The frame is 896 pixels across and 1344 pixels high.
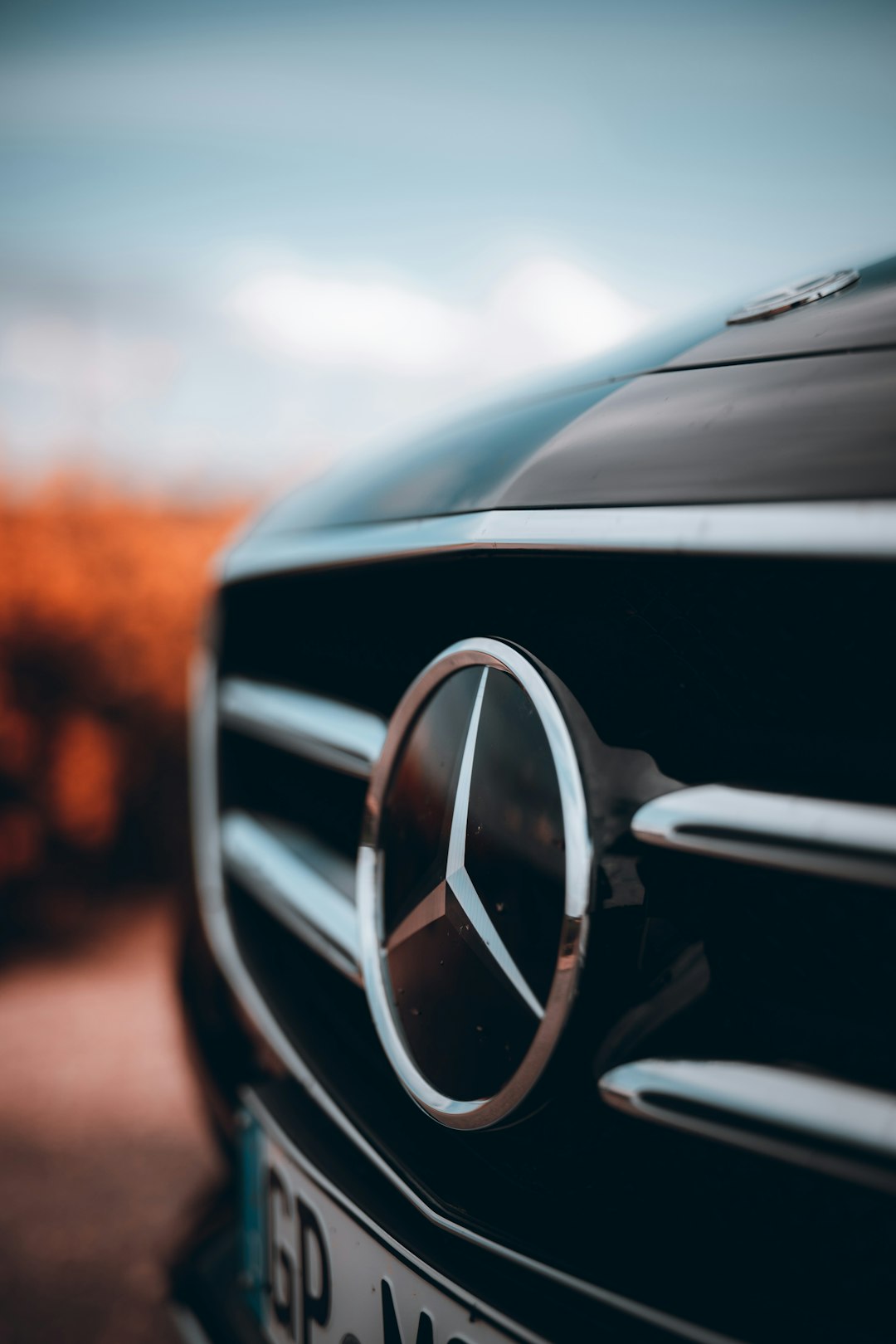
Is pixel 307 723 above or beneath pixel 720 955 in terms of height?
above

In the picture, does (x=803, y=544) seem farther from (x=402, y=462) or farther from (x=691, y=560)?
(x=402, y=462)

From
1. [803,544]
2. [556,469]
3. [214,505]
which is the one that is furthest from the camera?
Result: [214,505]

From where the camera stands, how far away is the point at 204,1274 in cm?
116

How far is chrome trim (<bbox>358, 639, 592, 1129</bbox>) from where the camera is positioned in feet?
2.11

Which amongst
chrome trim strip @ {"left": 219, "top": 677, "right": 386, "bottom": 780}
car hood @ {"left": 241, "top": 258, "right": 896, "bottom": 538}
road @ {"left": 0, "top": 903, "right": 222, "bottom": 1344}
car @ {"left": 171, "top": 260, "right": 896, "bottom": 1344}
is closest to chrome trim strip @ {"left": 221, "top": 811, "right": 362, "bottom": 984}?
car @ {"left": 171, "top": 260, "right": 896, "bottom": 1344}

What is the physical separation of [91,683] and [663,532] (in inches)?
128

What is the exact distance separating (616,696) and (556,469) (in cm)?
22

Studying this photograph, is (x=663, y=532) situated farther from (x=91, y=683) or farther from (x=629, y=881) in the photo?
(x=91, y=683)

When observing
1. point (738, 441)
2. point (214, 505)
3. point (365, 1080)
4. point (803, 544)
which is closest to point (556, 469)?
point (738, 441)

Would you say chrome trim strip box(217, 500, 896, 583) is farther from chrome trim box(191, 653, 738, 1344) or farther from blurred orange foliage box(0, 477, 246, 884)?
blurred orange foliage box(0, 477, 246, 884)

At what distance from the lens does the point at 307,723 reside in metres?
1.10

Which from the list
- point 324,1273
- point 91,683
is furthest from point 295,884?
point 91,683

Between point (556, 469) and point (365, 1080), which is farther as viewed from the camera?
point (365, 1080)

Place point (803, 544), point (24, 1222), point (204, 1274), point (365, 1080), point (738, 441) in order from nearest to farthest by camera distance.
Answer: point (803, 544), point (738, 441), point (365, 1080), point (204, 1274), point (24, 1222)
